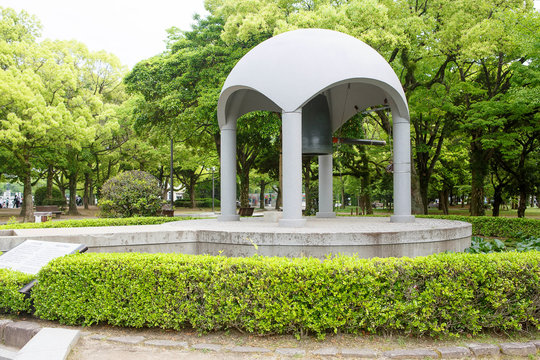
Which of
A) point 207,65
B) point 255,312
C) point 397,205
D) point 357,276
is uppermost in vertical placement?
point 207,65

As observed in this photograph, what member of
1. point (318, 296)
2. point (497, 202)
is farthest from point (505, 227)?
point (318, 296)

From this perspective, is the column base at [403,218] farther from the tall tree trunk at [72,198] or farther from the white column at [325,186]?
the tall tree trunk at [72,198]

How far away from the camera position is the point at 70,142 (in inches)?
1005

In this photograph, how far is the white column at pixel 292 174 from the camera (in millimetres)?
9594

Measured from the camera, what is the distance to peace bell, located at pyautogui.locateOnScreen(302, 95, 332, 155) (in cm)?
1266

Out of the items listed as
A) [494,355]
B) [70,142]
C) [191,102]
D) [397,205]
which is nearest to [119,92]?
[70,142]

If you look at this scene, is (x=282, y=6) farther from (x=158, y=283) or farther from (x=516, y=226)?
(x=158, y=283)

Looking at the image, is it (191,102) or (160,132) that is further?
(160,132)

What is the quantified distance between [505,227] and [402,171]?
734cm

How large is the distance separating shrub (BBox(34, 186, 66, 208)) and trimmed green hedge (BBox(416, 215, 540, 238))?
3206 cm

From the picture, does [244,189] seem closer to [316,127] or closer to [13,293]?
[316,127]

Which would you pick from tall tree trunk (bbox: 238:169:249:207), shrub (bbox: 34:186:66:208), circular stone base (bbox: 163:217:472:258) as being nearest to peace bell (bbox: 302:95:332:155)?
circular stone base (bbox: 163:217:472:258)

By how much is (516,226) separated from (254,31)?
13.0 m

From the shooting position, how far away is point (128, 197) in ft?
51.7
